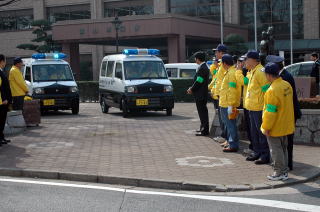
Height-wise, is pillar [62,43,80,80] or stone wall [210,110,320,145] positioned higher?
pillar [62,43,80,80]

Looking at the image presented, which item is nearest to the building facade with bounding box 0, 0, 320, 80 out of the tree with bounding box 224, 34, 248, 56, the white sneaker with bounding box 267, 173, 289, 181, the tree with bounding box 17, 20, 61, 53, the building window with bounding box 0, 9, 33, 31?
the building window with bounding box 0, 9, 33, 31

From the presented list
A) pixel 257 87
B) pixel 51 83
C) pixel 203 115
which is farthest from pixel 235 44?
pixel 257 87

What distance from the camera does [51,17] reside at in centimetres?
5406

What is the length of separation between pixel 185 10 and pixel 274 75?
132 feet

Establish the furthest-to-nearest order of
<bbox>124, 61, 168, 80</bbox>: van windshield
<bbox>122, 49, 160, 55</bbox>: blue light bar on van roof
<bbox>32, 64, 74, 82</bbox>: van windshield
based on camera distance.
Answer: <bbox>32, 64, 74, 82</bbox>: van windshield, <bbox>122, 49, 160, 55</bbox>: blue light bar on van roof, <bbox>124, 61, 168, 80</bbox>: van windshield

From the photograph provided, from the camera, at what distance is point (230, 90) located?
10164 millimetres

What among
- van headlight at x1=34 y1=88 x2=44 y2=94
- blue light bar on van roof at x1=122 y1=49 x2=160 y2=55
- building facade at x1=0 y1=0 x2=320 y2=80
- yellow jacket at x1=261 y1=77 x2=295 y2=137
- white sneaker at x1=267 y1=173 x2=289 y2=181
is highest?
building facade at x1=0 y1=0 x2=320 y2=80

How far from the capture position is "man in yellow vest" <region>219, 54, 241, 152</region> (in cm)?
1012

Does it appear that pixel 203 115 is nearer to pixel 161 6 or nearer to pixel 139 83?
pixel 139 83

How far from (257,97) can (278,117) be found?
116cm

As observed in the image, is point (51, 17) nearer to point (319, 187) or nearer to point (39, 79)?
point (39, 79)

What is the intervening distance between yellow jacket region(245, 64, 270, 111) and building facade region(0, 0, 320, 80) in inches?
1092

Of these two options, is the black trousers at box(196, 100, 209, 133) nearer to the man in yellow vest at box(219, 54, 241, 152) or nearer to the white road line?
the man in yellow vest at box(219, 54, 241, 152)

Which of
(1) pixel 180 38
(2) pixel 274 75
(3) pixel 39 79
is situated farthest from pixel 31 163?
(1) pixel 180 38
